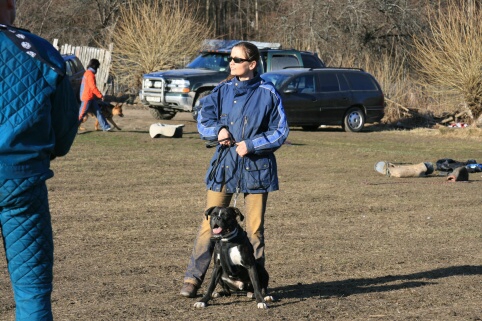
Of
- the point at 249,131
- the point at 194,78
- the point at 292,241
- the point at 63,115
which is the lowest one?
the point at 292,241

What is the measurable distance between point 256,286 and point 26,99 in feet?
9.59

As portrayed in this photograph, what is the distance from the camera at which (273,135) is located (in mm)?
6598

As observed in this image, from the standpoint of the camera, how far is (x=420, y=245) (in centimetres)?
932

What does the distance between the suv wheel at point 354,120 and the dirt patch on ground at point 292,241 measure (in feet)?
23.6

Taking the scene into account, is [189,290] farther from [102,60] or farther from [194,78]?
[102,60]

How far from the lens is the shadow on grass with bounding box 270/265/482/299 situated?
711cm

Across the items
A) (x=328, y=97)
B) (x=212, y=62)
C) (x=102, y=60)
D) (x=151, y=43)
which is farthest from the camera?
(x=102, y=60)

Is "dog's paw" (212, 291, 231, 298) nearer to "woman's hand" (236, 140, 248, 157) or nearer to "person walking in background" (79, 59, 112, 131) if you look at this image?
"woman's hand" (236, 140, 248, 157)

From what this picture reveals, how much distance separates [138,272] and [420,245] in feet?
9.90

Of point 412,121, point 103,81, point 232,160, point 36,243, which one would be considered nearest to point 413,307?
point 232,160

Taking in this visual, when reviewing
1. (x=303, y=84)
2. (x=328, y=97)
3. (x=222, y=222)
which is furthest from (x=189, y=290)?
(x=328, y=97)

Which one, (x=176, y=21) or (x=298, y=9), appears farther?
(x=298, y=9)

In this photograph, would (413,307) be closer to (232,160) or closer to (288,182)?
(232,160)

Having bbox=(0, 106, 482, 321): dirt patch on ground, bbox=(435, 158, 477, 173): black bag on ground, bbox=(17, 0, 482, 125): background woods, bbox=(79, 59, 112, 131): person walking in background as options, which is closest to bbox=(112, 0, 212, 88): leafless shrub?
bbox=(17, 0, 482, 125): background woods
